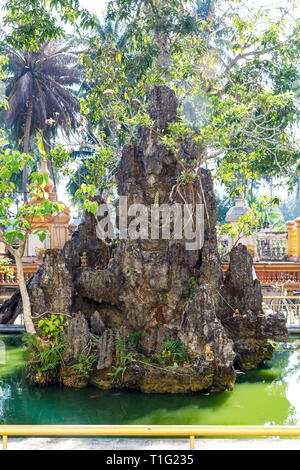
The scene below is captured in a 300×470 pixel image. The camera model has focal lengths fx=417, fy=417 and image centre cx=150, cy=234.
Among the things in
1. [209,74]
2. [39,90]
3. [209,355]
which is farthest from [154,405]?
[39,90]

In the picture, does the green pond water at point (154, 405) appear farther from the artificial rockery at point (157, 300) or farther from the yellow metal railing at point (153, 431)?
the yellow metal railing at point (153, 431)

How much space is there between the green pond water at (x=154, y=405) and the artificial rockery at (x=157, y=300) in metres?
0.26

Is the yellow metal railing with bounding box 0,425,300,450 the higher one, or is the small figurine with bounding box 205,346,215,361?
the yellow metal railing with bounding box 0,425,300,450

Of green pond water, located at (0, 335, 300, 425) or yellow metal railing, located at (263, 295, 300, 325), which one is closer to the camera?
green pond water, located at (0, 335, 300, 425)

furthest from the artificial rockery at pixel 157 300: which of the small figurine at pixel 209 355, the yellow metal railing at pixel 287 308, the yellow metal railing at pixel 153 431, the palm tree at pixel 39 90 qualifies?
the palm tree at pixel 39 90

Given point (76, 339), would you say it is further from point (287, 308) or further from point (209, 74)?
point (209, 74)

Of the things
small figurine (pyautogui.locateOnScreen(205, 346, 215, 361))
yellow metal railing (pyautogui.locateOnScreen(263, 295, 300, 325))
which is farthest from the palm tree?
small figurine (pyautogui.locateOnScreen(205, 346, 215, 361))

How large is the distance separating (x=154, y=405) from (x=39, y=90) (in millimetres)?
21536

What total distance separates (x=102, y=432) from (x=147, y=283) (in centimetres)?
441

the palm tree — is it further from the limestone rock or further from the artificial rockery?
the limestone rock

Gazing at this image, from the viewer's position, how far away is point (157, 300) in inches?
288

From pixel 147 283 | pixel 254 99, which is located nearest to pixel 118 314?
pixel 147 283

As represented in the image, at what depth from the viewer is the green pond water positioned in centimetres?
530

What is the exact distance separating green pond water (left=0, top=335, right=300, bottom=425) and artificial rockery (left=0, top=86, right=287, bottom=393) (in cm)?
26
